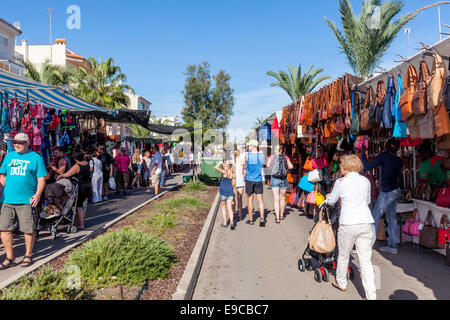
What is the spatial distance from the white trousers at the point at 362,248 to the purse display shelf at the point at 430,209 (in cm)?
247

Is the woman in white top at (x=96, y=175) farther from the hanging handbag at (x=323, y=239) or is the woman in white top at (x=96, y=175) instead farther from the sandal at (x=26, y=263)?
the hanging handbag at (x=323, y=239)

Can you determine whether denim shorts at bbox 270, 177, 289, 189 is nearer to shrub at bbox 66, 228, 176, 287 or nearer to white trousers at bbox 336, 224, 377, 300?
shrub at bbox 66, 228, 176, 287

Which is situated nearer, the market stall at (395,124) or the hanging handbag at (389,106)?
the market stall at (395,124)

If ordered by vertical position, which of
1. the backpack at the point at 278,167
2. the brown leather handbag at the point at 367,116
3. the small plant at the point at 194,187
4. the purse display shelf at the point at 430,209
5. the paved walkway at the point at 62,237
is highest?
the brown leather handbag at the point at 367,116

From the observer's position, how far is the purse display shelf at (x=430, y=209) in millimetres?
6125

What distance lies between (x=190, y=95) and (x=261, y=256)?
33.0 metres

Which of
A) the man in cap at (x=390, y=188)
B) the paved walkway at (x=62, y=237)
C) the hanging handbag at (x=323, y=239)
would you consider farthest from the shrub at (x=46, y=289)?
the man in cap at (x=390, y=188)

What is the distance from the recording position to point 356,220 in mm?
4445

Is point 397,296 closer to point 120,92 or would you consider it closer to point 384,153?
point 384,153

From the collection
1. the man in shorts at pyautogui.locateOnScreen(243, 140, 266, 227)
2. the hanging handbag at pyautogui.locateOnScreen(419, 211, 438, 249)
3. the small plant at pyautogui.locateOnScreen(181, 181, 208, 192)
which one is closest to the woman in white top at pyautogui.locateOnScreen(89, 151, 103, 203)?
the small plant at pyautogui.locateOnScreen(181, 181, 208, 192)

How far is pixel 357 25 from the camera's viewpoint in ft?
55.5
